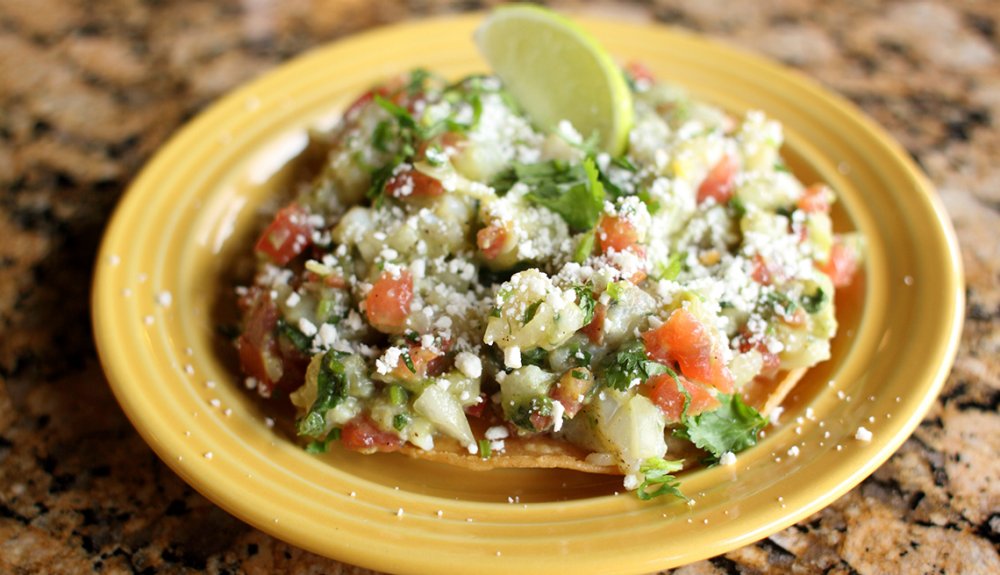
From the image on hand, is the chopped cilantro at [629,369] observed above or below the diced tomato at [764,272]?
below

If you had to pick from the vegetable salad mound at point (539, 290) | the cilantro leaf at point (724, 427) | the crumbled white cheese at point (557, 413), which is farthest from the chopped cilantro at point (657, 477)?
the crumbled white cheese at point (557, 413)

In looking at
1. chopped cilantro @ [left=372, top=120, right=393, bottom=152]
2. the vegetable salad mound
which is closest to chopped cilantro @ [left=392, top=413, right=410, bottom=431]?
the vegetable salad mound

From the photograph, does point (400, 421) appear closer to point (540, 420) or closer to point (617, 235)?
point (540, 420)

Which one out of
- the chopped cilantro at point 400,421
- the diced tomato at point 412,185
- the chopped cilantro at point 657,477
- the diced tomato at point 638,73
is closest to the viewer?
the chopped cilantro at point 657,477

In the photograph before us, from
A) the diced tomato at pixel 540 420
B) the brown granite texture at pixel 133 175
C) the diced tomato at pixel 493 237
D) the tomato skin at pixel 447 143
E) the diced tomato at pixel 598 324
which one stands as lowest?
the brown granite texture at pixel 133 175

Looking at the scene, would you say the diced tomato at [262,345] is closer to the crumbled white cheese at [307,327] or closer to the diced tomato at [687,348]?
the crumbled white cheese at [307,327]

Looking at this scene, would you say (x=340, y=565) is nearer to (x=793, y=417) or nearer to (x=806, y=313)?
Result: (x=793, y=417)

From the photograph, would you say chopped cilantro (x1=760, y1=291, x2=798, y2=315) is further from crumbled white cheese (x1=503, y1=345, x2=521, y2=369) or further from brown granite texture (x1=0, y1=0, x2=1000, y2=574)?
crumbled white cheese (x1=503, y1=345, x2=521, y2=369)
